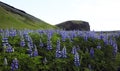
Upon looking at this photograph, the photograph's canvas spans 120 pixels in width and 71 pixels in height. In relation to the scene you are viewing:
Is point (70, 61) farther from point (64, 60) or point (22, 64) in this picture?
point (22, 64)

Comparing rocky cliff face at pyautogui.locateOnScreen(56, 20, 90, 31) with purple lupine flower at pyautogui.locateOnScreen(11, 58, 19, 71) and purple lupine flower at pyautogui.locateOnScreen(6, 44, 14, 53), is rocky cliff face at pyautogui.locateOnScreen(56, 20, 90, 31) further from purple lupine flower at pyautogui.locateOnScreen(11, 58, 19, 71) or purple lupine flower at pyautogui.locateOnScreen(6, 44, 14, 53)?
purple lupine flower at pyautogui.locateOnScreen(11, 58, 19, 71)

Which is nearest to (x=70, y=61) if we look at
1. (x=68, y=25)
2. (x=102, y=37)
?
(x=102, y=37)

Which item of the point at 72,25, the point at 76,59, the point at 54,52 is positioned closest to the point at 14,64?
the point at 54,52

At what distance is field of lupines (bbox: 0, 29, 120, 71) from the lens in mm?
15336

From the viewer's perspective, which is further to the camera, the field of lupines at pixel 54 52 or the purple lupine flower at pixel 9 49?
the field of lupines at pixel 54 52

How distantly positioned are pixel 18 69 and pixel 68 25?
222 ft

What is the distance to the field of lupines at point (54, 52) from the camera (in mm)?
15336

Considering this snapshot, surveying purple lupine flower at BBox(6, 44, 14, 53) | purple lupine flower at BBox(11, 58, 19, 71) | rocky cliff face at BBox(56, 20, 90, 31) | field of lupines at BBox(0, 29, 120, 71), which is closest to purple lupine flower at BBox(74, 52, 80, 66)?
field of lupines at BBox(0, 29, 120, 71)

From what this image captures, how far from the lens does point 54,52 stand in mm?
17516

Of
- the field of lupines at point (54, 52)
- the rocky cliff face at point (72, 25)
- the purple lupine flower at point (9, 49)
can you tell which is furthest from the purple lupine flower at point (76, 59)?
the rocky cliff face at point (72, 25)

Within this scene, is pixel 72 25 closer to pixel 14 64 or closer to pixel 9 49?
pixel 9 49

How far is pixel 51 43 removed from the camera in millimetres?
17828

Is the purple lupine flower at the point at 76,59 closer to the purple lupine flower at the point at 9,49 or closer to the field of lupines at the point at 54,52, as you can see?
the field of lupines at the point at 54,52

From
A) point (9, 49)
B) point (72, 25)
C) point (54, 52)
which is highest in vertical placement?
point (72, 25)
